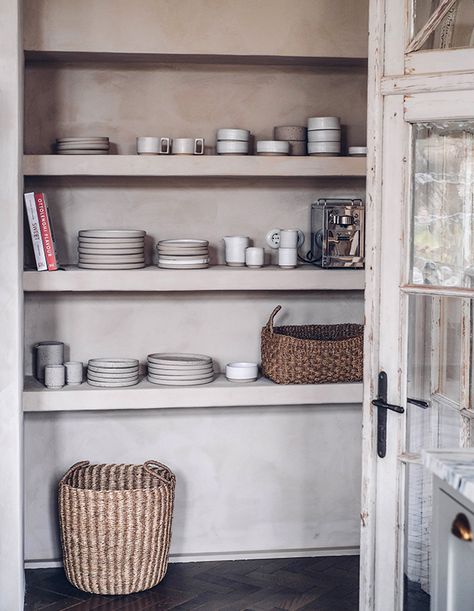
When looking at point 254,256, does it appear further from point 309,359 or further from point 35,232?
point 35,232

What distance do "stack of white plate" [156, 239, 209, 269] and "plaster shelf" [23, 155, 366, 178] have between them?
31cm

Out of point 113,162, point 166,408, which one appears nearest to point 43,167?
point 113,162

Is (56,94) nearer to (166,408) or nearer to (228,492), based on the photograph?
(166,408)

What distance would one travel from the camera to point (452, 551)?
2105mm

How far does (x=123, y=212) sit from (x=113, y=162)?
1.33 feet

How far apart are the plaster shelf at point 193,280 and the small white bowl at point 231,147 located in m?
0.52

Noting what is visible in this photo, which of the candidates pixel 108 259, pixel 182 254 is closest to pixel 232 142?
pixel 182 254

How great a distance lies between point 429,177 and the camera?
10.3 feet

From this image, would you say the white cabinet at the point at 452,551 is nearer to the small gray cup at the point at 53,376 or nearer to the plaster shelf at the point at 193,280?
the plaster shelf at the point at 193,280

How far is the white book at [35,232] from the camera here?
4.02m

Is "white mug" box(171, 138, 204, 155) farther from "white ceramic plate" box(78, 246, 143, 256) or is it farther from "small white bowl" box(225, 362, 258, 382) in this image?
"small white bowl" box(225, 362, 258, 382)

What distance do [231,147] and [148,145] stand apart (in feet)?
1.21

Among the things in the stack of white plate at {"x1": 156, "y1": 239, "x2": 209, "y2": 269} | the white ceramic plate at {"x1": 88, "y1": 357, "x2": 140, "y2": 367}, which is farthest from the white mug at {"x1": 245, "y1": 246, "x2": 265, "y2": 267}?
the white ceramic plate at {"x1": 88, "y1": 357, "x2": 140, "y2": 367}

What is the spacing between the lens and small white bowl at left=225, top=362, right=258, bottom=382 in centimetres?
429
